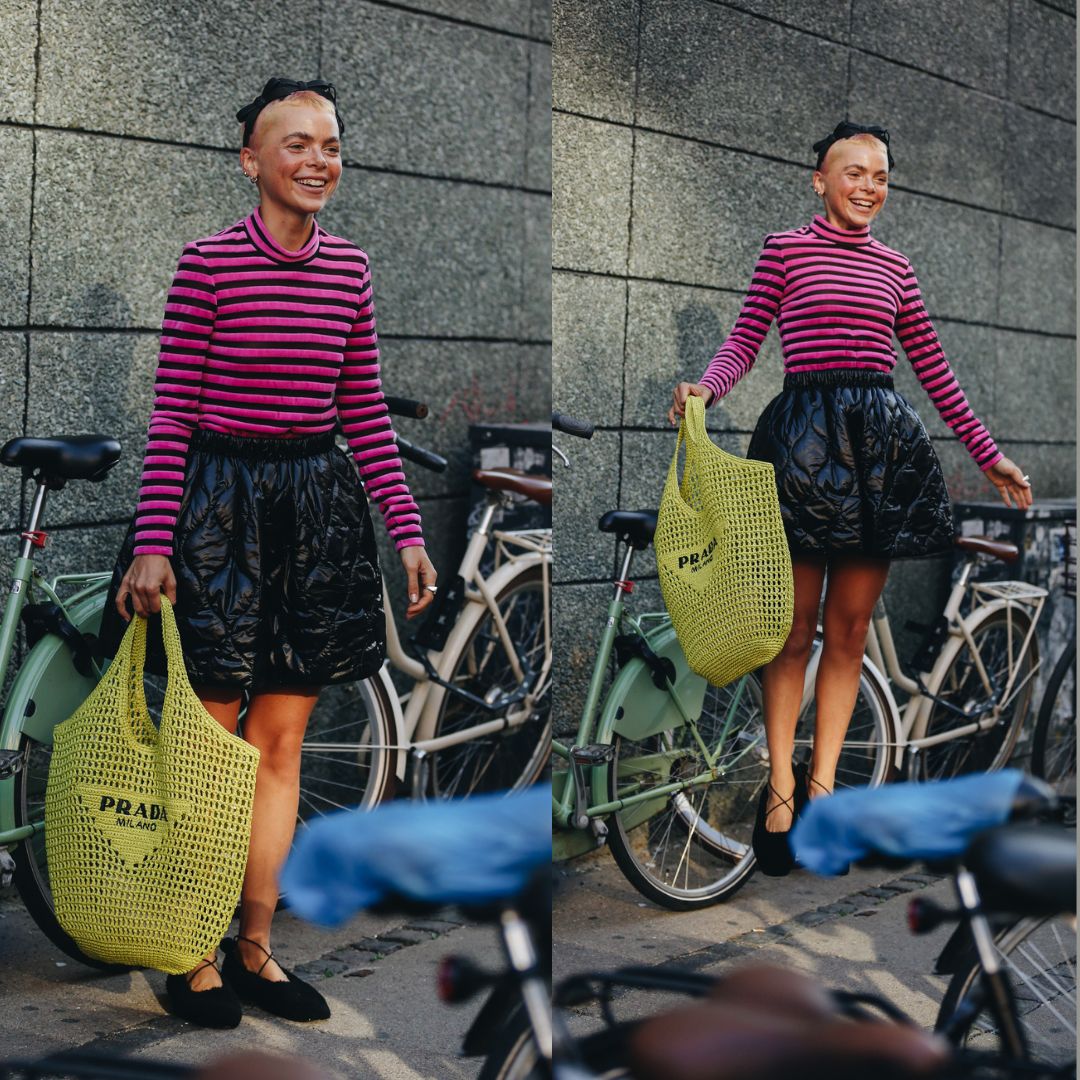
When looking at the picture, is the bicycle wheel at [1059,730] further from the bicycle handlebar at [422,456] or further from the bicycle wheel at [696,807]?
the bicycle handlebar at [422,456]

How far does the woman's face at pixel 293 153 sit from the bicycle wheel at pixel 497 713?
106 cm

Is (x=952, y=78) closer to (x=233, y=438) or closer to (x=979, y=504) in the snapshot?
(x=979, y=504)

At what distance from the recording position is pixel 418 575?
3.64 metres

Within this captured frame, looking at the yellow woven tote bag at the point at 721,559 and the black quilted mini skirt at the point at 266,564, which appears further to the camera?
the black quilted mini skirt at the point at 266,564

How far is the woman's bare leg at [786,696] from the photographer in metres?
3.15

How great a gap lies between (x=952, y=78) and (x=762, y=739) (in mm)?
1444

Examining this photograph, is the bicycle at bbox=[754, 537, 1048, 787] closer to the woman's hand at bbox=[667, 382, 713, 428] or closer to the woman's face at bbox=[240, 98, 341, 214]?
the woman's hand at bbox=[667, 382, 713, 428]

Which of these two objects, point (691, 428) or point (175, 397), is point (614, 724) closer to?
point (691, 428)

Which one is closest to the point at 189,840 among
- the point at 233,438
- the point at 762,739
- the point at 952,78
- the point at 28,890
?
the point at 28,890

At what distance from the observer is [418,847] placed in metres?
2.59

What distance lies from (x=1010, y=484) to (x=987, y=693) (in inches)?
19.6

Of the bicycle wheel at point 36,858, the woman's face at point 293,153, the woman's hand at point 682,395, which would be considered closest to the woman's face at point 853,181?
the woman's hand at point 682,395

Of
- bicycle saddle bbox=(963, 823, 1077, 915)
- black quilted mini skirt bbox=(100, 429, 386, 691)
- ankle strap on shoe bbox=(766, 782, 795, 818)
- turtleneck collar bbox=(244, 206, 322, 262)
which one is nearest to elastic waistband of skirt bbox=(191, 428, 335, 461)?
black quilted mini skirt bbox=(100, 429, 386, 691)

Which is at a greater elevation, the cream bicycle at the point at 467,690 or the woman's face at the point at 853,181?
the woman's face at the point at 853,181
